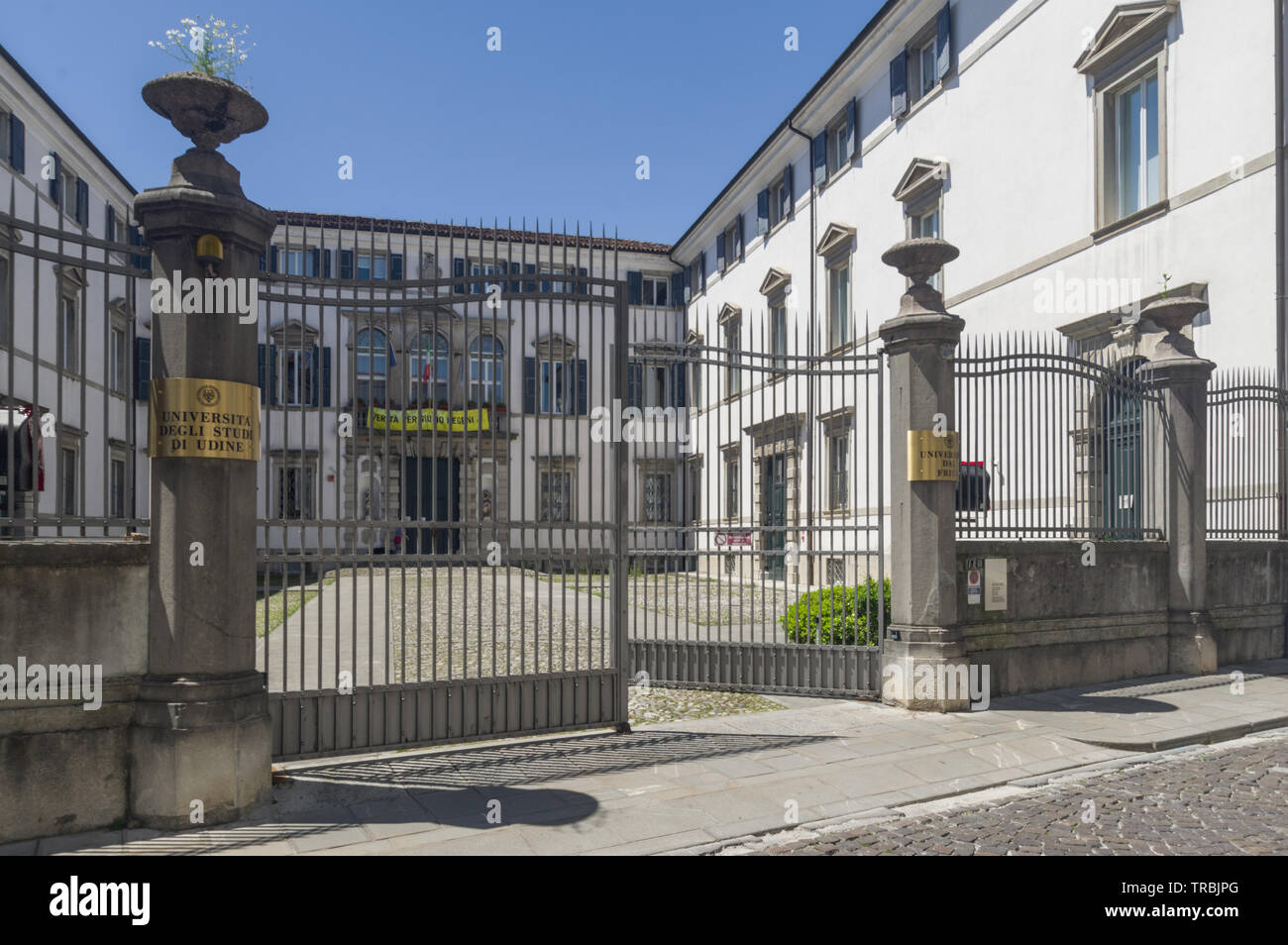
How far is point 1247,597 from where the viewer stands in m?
11.1

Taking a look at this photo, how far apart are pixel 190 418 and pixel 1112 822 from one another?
5.90 meters

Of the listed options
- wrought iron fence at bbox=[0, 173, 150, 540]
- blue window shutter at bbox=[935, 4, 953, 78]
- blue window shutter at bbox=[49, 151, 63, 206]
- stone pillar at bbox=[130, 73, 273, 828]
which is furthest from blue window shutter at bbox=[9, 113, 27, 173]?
blue window shutter at bbox=[935, 4, 953, 78]

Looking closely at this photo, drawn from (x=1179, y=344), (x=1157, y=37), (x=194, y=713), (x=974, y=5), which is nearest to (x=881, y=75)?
(x=974, y=5)

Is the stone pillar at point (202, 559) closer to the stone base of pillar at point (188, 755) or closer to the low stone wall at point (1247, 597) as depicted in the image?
the stone base of pillar at point (188, 755)

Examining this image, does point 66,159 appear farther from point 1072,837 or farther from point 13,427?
point 1072,837

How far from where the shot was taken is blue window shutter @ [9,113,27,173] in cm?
1916

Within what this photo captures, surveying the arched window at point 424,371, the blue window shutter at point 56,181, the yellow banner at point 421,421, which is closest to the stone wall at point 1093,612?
the yellow banner at point 421,421

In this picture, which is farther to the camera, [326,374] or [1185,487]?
[326,374]

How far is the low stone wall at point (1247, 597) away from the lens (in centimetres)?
1072

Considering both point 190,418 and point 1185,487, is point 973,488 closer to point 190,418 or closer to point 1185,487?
point 1185,487

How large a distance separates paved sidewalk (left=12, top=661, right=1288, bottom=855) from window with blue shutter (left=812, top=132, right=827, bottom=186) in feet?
58.1

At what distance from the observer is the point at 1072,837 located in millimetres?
4930

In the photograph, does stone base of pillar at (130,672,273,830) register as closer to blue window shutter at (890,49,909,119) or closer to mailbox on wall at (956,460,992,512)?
mailbox on wall at (956,460,992,512)

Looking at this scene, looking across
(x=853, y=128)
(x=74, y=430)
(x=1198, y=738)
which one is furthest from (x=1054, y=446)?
(x=853, y=128)
